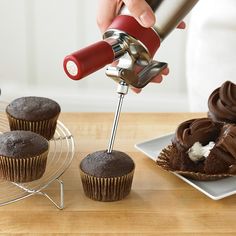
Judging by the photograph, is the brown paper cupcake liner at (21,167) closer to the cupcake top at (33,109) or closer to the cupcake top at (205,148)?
the cupcake top at (33,109)

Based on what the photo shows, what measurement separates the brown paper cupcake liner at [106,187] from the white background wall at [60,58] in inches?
58.8

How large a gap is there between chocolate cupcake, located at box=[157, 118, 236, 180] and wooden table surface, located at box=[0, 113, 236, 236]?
0.14 feet

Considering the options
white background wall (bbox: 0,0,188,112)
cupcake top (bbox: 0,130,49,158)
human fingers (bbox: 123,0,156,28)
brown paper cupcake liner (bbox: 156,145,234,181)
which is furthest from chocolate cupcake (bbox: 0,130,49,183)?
white background wall (bbox: 0,0,188,112)

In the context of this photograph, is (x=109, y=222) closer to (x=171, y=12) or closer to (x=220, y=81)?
(x=171, y=12)

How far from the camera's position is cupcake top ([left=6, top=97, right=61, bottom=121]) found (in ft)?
5.07

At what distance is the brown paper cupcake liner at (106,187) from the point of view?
1.32m

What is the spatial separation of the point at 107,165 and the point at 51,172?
20 cm

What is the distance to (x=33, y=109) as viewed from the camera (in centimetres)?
156

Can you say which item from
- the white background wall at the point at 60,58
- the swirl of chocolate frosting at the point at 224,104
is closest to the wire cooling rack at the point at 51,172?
the swirl of chocolate frosting at the point at 224,104

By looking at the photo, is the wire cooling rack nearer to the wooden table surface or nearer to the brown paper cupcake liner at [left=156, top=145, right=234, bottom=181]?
the wooden table surface

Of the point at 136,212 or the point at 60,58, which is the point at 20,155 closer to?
the point at 136,212

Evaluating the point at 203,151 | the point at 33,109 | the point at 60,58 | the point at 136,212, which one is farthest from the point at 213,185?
the point at 60,58

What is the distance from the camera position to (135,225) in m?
1.26

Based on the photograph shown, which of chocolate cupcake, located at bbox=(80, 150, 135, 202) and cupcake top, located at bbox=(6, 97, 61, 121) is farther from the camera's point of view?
cupcake top, located at bbox=(6, 97, 61, 121)
